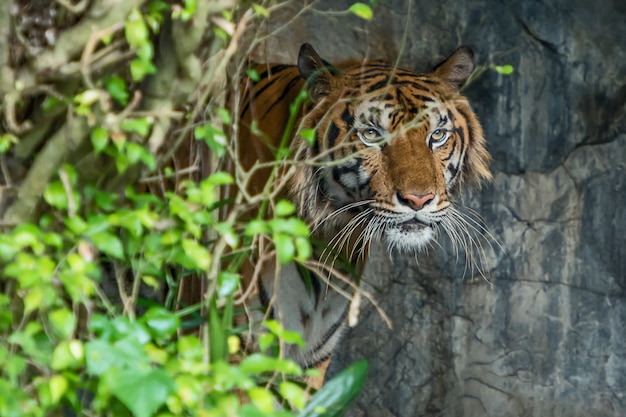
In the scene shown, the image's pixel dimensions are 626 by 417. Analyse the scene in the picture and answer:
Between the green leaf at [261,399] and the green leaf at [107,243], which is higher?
the green leaf at [107,243]

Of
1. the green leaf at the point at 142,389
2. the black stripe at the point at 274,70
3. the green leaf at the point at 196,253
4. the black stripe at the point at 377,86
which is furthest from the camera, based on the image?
the black stripe at the point at 274,70

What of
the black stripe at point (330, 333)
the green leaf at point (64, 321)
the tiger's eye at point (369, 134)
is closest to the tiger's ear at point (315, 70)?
the tiger's eye at point (369, 134)

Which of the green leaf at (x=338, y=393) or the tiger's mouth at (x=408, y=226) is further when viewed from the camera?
the tiger's mouth at (x=408, y=226)

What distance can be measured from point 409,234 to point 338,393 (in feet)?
3.38

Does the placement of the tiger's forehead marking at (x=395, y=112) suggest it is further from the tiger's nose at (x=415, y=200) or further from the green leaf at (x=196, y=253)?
the green leaf at (x=196, y=253)

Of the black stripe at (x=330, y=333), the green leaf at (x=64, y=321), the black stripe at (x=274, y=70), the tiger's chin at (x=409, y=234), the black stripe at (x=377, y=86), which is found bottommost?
the black stripe at (x=330, y=333)

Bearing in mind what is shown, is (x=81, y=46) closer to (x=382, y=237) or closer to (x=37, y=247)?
(x=37, y=247)

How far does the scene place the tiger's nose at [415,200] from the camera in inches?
124

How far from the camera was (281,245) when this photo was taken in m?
1.75

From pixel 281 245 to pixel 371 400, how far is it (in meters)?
2.90

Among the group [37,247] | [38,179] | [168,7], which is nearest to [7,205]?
[38,179]

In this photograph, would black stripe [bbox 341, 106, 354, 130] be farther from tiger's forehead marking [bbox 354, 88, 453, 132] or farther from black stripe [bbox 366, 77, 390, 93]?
black stripe [bbox 366, 77, 390, 93]

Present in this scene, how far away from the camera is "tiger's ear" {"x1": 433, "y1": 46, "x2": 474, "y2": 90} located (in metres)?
3.52

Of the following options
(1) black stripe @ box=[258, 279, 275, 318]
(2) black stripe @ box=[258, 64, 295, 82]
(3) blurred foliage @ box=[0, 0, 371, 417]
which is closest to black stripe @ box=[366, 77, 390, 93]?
(2) black stripe @ box=[258, 64, 295, 82]
